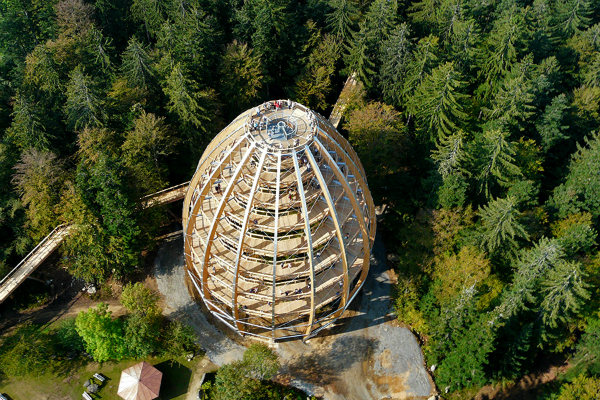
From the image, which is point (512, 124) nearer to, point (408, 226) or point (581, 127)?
point (581, 127)

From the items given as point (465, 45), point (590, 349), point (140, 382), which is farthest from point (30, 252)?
point (465, 45)

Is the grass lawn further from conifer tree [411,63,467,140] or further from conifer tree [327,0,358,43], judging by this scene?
conifer tree [327,0,358,43]

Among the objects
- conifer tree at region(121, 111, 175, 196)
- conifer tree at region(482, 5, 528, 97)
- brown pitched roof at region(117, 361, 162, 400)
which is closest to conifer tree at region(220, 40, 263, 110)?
conifer tree at region(121, 111, 175, 196)

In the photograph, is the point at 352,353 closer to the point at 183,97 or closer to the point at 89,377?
the point at 89,377

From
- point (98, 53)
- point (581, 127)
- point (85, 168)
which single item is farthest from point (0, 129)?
point (581, 127)

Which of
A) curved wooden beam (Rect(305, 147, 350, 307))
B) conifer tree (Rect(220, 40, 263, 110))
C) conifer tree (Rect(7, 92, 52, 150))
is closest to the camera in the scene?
curved wooden beam (Rect(305, 147, 350, 307))

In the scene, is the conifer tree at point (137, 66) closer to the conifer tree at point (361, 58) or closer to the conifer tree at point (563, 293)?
the conifer tree at point (361, 58)
